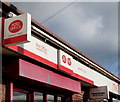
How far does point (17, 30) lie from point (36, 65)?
186cm

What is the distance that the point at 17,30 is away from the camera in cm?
689

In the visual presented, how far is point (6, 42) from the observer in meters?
6.91

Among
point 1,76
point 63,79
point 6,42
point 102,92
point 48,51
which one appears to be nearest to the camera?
point 6,42

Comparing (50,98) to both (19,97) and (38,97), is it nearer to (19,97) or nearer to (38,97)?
(38,97)

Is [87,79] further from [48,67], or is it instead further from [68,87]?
[48,67]

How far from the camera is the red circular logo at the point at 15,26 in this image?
6.89 meters

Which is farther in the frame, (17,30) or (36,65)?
(36,65)

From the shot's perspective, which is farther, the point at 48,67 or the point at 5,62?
the point at 48,67

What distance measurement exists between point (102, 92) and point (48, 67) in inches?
193

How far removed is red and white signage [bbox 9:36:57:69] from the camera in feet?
25.4

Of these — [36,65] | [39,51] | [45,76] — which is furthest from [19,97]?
[39,51]

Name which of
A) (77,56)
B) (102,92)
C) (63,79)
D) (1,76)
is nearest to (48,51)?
(63,79)

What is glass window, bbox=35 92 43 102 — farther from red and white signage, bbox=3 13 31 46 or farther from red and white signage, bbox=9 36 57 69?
red and white signage, bbox=3 13 31 46

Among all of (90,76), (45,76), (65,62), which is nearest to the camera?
(45,76)
